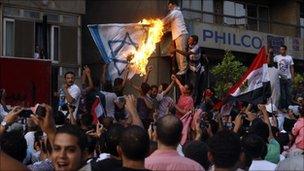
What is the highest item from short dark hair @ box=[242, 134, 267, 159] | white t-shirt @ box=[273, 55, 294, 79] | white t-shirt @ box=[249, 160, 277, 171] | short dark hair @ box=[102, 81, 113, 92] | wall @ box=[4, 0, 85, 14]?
wall @ box=[4, 0, 85, 14]

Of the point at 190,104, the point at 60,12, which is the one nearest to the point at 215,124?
the point at 190,104

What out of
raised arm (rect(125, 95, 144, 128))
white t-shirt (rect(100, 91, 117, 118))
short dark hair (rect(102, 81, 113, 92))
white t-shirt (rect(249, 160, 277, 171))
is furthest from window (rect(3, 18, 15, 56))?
white t-shirt (rect(249, 160, 277, 171))

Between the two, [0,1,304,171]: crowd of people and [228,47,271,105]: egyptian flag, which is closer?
[0,1,304,171]: crowd of people

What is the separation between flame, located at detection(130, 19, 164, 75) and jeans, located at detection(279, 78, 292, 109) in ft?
9.80

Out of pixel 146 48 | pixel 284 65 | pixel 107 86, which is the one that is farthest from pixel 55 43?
pixel 107 86

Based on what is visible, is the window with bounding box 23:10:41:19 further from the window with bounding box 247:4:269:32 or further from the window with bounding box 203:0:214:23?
the window with bounding box 247:4:269:32

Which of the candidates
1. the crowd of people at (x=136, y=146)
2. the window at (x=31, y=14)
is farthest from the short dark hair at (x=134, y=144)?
the window at (x=31, y=14)

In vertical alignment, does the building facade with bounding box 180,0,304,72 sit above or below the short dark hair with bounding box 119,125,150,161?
above

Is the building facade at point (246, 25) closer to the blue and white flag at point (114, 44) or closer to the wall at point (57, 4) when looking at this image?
the wall at point (57, 4)

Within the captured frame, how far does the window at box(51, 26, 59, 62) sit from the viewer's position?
80.3ft

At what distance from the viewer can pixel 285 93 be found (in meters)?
15.3

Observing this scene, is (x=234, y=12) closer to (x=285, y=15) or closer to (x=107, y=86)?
(x=285, y=15)

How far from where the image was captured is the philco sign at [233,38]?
84.0 ft

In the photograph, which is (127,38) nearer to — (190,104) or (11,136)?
(190,104)
